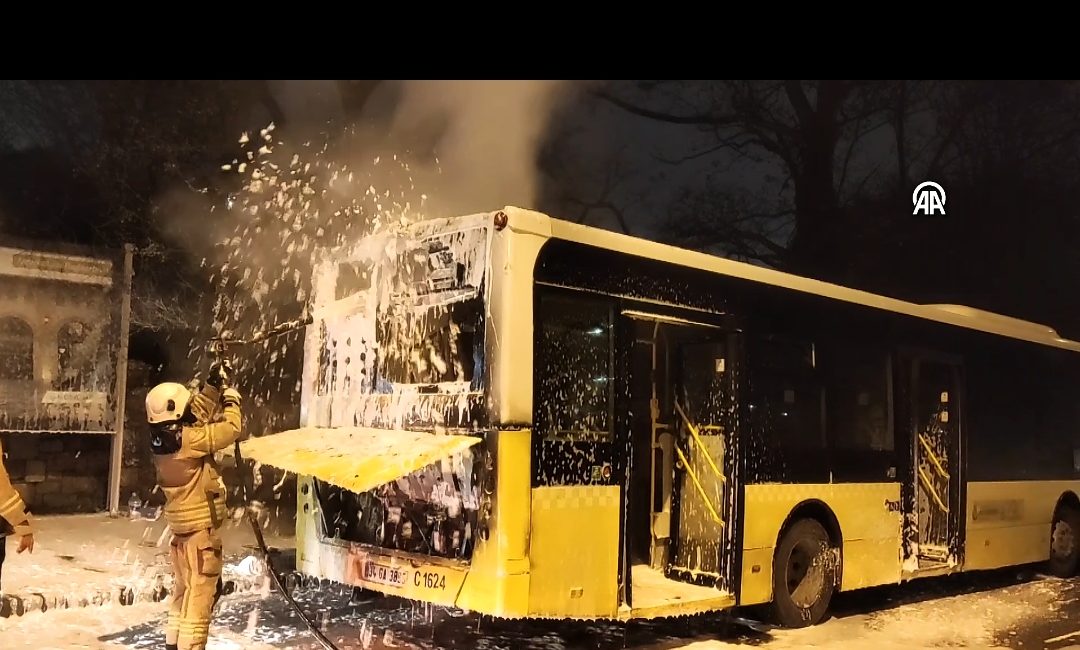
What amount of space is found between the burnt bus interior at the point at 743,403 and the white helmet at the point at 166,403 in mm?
1859

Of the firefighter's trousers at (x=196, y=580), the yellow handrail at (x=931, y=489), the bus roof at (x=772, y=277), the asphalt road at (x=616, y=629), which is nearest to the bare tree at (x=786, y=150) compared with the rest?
the bus roof at (x=772, y=277)

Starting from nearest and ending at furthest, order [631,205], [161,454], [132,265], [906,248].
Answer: [161,454]
[132,265]
[906,248]
[631,205]

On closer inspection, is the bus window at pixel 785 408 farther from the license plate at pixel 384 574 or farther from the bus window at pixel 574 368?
the license plate at pixel 384 574

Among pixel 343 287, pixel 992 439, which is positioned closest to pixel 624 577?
pixel 343 287

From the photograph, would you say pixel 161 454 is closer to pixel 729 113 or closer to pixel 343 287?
pixel 343 287

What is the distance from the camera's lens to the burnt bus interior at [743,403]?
4820 mm

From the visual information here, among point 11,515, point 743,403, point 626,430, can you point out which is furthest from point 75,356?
point 743,403

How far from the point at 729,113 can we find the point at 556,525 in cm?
693

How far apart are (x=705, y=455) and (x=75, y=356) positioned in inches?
245

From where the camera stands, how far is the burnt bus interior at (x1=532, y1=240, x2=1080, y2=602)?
4.82 m

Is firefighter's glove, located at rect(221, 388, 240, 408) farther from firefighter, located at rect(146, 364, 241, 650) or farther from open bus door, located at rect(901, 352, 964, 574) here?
open bus door, located at rect(901, 352, 964, 574)

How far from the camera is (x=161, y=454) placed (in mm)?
4426

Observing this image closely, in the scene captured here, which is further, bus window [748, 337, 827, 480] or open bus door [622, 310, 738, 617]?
bus window [748, 337, 827, 480]

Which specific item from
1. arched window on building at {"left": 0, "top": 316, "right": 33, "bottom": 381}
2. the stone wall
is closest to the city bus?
arched window on building at {"left": 0, "top": 316, "right": 33, "bottom": 381}
